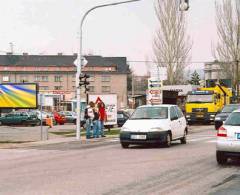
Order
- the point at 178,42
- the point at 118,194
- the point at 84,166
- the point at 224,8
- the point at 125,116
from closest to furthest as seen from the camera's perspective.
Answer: the point at 118,194
the point at 84,166
the point at 125,116
the point at 178,42
the point at 224,8

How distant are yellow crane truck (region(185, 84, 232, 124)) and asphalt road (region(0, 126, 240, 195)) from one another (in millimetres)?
26101

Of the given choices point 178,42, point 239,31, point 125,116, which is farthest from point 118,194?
point 239,31

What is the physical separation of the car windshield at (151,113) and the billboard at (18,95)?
24.6ft

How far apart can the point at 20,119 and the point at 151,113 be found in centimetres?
2956

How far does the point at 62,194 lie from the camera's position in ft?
29.8

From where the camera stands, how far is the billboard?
2611cm

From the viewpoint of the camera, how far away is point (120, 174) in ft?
38.1

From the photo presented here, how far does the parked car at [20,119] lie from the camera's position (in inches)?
1865

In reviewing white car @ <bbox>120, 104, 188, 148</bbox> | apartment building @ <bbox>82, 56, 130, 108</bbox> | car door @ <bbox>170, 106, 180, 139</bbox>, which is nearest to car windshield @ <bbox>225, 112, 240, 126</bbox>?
white car @ <bbox>120, 104, 188, 148</bbox>

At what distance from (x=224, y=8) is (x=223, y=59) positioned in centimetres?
615

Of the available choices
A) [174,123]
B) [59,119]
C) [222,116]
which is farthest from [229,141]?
[59,119]

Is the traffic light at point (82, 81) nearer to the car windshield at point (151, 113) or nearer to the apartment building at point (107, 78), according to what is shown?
the car windshield at point (151, 113)

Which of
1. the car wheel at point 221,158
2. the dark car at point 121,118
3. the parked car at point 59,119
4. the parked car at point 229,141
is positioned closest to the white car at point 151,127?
the car wheel at point 221,158

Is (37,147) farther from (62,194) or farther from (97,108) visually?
(62,194)
